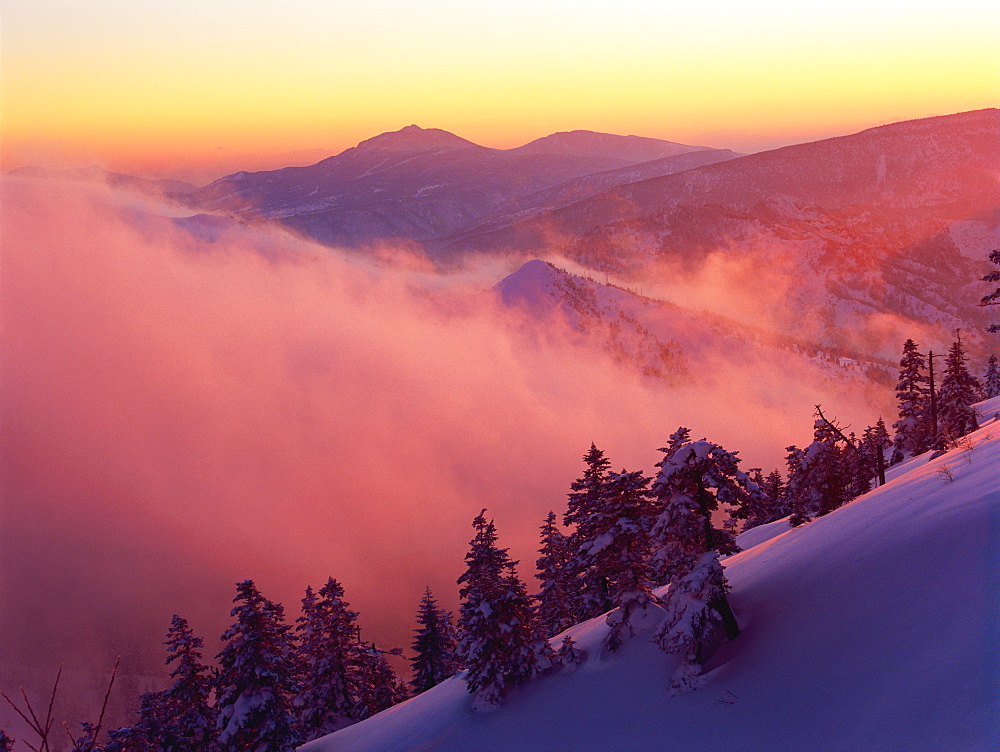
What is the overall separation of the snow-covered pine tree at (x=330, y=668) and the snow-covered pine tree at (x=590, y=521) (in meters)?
13.2

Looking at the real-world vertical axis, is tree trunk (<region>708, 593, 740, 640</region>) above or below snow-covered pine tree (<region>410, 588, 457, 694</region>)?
above

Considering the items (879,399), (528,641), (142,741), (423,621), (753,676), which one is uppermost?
(753,676)

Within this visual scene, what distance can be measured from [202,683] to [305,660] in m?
8.56

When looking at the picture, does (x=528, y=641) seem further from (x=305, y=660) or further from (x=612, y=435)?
(x=612, y=435)

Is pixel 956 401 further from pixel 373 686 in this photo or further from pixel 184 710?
pixel 184 710

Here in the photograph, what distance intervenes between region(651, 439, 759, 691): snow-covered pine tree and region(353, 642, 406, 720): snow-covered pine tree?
21.4m

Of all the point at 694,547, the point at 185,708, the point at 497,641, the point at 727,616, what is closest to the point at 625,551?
the point at 694,547

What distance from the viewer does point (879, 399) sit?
185 metres

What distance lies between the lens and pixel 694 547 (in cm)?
2191

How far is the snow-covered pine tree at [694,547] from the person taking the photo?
66.0ft

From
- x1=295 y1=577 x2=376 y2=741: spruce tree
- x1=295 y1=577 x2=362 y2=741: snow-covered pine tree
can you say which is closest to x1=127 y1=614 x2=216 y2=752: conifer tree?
x1=295 y1=577 x2=362 y2=741: snow-covered pine tree

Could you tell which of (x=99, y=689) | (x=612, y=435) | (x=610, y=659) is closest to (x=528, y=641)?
(x=610, y=659)

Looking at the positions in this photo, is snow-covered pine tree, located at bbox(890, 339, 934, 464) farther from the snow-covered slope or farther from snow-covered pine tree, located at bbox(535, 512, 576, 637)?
snow-covered pine tree, located at bbox(535, 512, 576, 637)

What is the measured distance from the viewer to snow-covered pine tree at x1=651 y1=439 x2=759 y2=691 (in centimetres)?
2011
